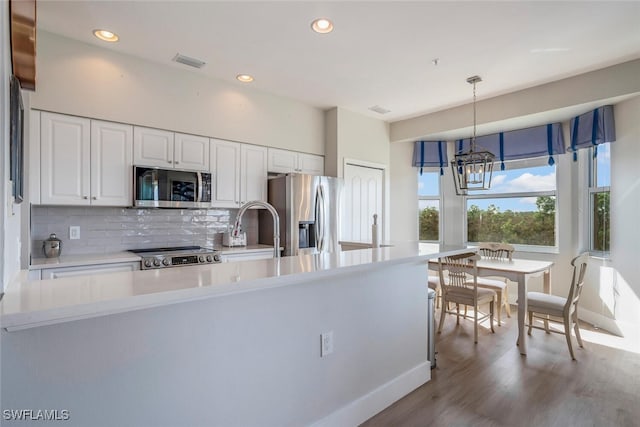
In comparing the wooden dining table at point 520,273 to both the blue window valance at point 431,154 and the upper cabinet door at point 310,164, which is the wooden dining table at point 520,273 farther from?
the blue window valance at point 431,154

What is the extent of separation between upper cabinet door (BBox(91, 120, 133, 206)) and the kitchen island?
6.73ft

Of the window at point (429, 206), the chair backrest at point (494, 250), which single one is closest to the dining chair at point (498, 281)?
the chair backrest at point (494, 250)

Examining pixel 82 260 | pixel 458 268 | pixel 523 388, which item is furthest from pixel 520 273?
pixel 82 260

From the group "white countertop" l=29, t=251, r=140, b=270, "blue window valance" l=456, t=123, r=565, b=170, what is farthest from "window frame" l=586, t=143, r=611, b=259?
"white countertop" l=29, t=251, r=140, b=270

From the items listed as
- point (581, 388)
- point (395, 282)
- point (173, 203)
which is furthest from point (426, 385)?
point (173, 203)

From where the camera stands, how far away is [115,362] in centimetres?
115

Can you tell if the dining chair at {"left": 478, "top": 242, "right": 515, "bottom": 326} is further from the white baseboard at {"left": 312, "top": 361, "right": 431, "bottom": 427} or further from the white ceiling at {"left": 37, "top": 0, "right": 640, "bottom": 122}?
the white ceiling at {"left": 37, "top": 0, "right": 640, "bottom": 122}

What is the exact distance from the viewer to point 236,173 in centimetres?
381

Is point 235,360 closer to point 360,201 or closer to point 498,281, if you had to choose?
point 360,201

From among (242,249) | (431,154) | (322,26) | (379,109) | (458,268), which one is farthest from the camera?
(431,154)

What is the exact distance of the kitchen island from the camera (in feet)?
3.26

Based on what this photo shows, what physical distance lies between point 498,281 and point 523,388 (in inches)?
81.0

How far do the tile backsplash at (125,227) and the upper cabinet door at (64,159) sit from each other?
0.27 meters

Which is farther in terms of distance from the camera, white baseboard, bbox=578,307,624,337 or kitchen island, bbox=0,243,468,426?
white baseboard, bbox=578,307,624,337
